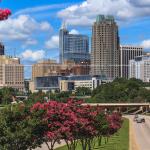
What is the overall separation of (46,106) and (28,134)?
313 centimetres

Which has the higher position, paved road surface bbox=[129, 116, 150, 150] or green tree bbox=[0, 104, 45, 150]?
green tree bbox=[0, 104, 45, 150]

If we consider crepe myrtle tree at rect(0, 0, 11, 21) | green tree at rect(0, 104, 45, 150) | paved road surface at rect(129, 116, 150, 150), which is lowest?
paved road surface at rect(129, 116, 150, 150)

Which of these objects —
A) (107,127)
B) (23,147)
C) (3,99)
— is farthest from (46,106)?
(3,99)

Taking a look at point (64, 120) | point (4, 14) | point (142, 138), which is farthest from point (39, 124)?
point (142, 138)

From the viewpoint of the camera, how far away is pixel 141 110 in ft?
641

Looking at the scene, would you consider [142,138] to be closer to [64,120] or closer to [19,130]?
[64,120]

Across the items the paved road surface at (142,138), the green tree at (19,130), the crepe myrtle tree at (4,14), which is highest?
the crepe myrtle tree at (4,14)

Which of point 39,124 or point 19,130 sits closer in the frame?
point 19,130

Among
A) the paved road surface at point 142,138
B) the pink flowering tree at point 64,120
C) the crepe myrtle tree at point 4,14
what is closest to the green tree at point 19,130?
the pink flowering tree at point 64,120

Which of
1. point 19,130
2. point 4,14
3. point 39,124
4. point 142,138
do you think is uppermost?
point 4,14

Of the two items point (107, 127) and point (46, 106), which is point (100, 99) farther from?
point (46, 106)

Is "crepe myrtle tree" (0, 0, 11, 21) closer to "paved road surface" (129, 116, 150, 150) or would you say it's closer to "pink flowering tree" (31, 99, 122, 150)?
"pink flowering tree" (31, 99, 122, 150)

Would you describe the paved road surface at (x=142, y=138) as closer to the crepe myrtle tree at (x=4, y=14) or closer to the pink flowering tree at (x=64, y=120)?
the pink flowering tree at (x=64, y=120)

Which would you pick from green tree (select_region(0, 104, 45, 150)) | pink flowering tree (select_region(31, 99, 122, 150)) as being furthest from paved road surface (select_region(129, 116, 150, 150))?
green tree (select_region(0, 104, 45, 150))
